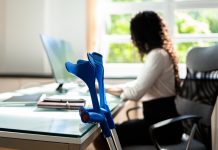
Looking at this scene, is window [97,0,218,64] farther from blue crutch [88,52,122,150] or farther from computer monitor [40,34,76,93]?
blue crutch [88,52,122,150]

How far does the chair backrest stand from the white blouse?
0.33ft

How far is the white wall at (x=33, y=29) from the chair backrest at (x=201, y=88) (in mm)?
1375

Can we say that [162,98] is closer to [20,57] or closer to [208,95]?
[208,95]

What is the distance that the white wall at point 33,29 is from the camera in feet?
9.64

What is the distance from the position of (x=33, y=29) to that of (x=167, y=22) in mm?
1405

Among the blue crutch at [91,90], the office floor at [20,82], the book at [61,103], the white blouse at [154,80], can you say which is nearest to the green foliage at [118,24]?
the office floor at [20,82]

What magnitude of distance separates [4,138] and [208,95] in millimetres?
1141

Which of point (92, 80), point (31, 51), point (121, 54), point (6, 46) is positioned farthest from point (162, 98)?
point (6, 46)

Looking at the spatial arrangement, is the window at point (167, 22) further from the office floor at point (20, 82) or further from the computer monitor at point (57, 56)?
the computer monitor at point (57, 56)

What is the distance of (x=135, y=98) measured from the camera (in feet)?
6.03

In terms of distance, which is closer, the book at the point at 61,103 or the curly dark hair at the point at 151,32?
the book at the point at 61,103

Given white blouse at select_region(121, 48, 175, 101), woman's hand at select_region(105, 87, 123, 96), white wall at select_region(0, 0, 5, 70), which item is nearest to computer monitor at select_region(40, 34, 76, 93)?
woman's hand at select_region(105, 87, 123, 96)

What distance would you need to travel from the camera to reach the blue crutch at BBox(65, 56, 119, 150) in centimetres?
95

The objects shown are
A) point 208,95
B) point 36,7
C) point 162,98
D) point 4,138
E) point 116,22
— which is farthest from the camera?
point 116,22
